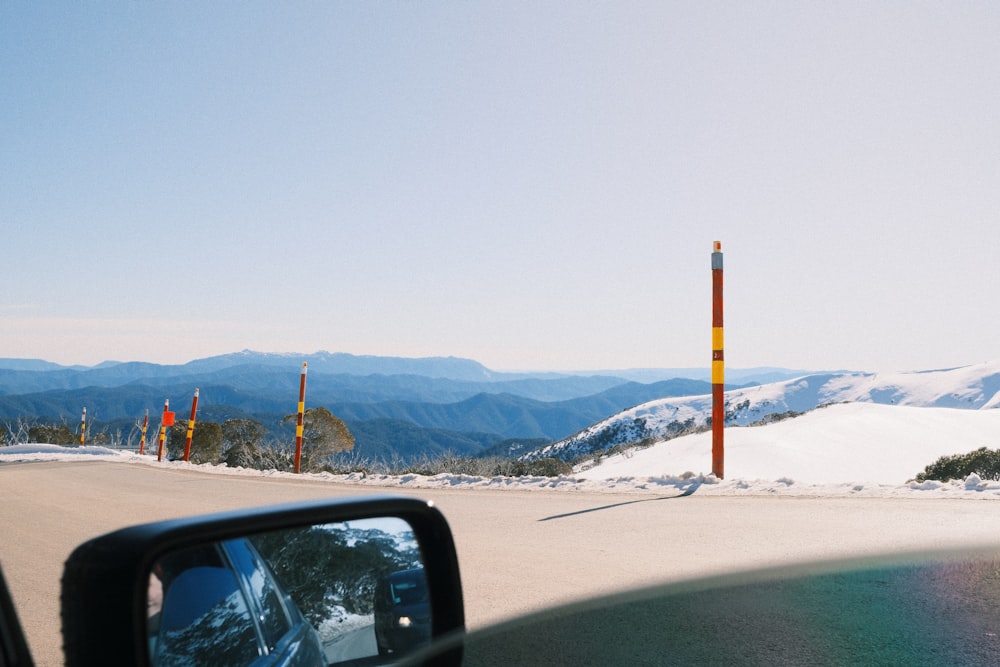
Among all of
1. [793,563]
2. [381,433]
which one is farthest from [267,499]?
[381,433]

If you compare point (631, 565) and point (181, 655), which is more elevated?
point (181, 655)

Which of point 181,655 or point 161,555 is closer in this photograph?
point 161,555

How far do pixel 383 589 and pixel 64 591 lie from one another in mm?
965

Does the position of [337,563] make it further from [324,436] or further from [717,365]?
[324,436]

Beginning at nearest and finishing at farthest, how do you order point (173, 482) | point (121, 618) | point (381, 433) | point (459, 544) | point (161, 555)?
point (121, 618) → point (161, 555) → point (459, 544) → point (173, 482) → point (381, 433)

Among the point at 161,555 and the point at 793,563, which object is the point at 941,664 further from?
the point at 161,555

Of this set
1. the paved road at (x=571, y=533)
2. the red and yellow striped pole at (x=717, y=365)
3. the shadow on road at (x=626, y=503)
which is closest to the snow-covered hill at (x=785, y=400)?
the red and yellow striped pole at (x=717, y=365)

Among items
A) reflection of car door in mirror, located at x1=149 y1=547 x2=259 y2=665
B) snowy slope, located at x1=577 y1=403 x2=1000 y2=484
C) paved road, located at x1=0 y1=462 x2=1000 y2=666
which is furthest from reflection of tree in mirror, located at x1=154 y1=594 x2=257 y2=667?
snowy slope, located at x1=577 y1=403 x2=1000 y2=484

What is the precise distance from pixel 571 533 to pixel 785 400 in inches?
4854

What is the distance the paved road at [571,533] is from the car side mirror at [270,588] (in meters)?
1.95

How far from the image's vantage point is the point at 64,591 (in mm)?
1005

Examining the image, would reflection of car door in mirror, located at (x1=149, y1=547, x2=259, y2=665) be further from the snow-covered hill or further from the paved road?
the snow-covered hill

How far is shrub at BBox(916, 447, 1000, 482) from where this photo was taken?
10.5 m

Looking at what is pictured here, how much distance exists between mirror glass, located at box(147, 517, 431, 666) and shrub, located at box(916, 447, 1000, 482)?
1046cm
